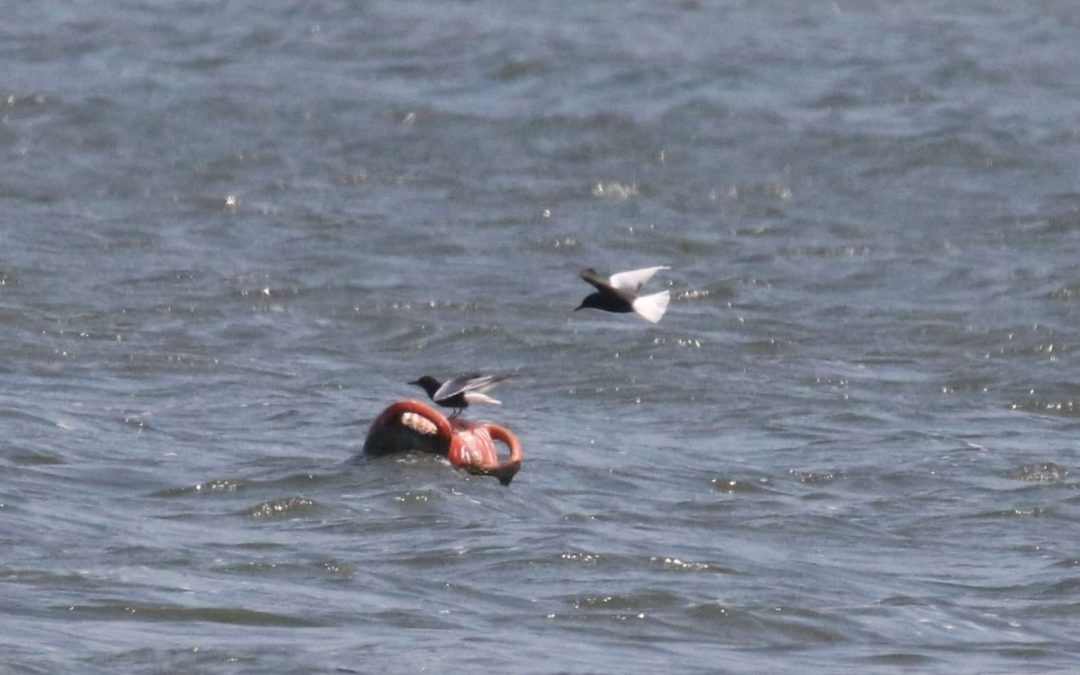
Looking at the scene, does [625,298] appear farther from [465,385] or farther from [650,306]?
[465,385]

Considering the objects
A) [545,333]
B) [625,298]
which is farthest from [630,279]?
Result: [545,333]

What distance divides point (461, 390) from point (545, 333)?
3.62 meters

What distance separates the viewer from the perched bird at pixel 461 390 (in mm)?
10367

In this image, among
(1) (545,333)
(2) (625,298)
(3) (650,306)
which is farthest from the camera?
(1) (545,333)

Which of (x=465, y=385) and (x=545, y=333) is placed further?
(x=545, y=333)

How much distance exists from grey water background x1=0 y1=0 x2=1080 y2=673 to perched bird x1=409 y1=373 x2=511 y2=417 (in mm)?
344

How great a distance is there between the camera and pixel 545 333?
45.8ft

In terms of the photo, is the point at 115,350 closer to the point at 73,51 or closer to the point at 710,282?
the point at 710,282

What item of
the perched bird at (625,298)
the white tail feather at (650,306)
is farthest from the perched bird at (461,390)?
the white tail feather at (650,306)

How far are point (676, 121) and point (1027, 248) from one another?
429 centimetres

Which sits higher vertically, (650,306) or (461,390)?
(650,306)

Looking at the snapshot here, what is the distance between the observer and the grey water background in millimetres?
8352

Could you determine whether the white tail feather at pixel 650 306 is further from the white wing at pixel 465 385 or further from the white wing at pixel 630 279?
the white wing at pixel 465 385

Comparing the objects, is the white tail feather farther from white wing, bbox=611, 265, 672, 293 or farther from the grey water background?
the grey water background
